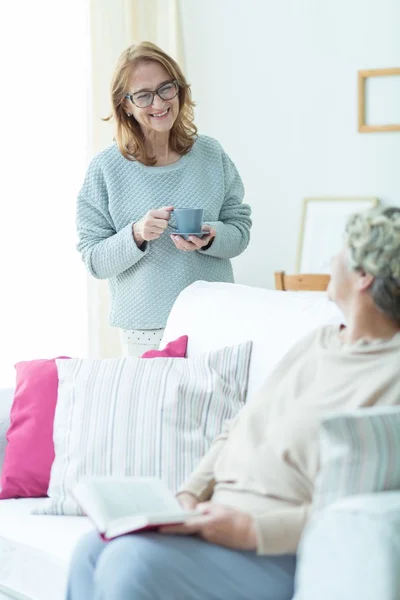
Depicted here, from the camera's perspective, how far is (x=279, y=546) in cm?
164

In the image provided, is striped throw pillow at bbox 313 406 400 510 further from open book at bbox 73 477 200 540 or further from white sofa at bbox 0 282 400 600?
open book at bbox 73 477 200 540

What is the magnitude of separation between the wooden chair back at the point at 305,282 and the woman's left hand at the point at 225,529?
77.4 inches

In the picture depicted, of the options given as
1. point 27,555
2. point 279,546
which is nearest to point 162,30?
point 27,555

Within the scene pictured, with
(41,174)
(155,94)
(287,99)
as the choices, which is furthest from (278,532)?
(287,99)

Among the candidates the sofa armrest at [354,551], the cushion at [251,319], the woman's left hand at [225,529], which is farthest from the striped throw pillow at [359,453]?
the cushion at [251,319]


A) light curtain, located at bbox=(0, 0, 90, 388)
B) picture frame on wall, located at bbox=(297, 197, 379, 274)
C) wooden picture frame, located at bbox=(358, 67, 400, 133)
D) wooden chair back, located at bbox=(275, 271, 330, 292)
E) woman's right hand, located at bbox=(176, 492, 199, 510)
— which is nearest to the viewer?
woman's right hand, located at bbox=(176, 492, 199, 510)

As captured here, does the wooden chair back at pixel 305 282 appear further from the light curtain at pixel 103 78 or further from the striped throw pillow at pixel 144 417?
the striped throw pillow at pixel 144 417

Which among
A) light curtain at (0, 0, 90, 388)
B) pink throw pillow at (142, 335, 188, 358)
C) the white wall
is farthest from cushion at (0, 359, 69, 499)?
the white wall

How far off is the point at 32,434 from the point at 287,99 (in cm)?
255

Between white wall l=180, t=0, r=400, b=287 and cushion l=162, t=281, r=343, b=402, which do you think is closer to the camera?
cushion l=162, t=281, r=343, b=402

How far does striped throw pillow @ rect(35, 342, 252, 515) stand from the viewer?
7.18 ft

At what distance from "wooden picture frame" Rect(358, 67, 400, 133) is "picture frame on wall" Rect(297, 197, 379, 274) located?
1.01 feet

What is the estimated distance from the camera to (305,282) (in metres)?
3.62

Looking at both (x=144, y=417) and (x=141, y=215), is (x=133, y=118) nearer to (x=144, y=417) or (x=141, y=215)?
(x=141, y=215)
